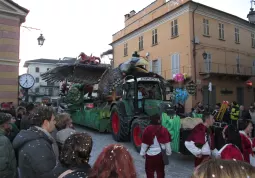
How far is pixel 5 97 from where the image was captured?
11.4 metres

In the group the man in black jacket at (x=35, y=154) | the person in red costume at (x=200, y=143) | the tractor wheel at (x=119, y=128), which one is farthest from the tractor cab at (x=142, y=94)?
the man in black jacket at (x=35, y=154)

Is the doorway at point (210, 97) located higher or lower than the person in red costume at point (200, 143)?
higher

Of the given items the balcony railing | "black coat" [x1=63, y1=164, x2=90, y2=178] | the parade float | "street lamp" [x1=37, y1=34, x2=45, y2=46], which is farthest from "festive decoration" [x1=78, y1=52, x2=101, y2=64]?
"black coat" [x1=63, y1=164, x2=90, y2=178]

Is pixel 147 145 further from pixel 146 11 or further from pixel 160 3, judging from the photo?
pixel 146 11

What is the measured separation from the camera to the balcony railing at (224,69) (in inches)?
831

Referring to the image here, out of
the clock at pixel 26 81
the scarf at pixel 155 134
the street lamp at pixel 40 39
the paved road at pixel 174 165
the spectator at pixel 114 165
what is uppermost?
the street lamp at pixel 40 39

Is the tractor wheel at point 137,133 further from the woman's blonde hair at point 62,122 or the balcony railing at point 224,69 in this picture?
the balcony railing at point 224,69

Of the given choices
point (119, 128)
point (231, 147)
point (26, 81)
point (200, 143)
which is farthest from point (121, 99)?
point (231, 147)

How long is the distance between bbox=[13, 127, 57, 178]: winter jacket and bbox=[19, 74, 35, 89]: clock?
8.76 metres

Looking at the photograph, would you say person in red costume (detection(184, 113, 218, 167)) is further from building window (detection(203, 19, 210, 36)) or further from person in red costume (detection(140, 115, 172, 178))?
building window (detection(203, 19, 210, 36))

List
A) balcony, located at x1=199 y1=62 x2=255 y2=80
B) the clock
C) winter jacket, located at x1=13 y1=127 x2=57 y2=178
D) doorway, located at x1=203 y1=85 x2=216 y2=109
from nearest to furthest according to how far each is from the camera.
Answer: winter jacket, located at x1=13 y1=127 x2=57 y2=178 < the clock < balcony, located at x1=199 y1=62 x2=255 y2=80 < doorway, located at x1=203 y1=85 x2=216 y2=109

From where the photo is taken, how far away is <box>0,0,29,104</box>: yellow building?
11191mm

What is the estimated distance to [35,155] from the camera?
8.23ft

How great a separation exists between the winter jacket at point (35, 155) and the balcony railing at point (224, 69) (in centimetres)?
1938
